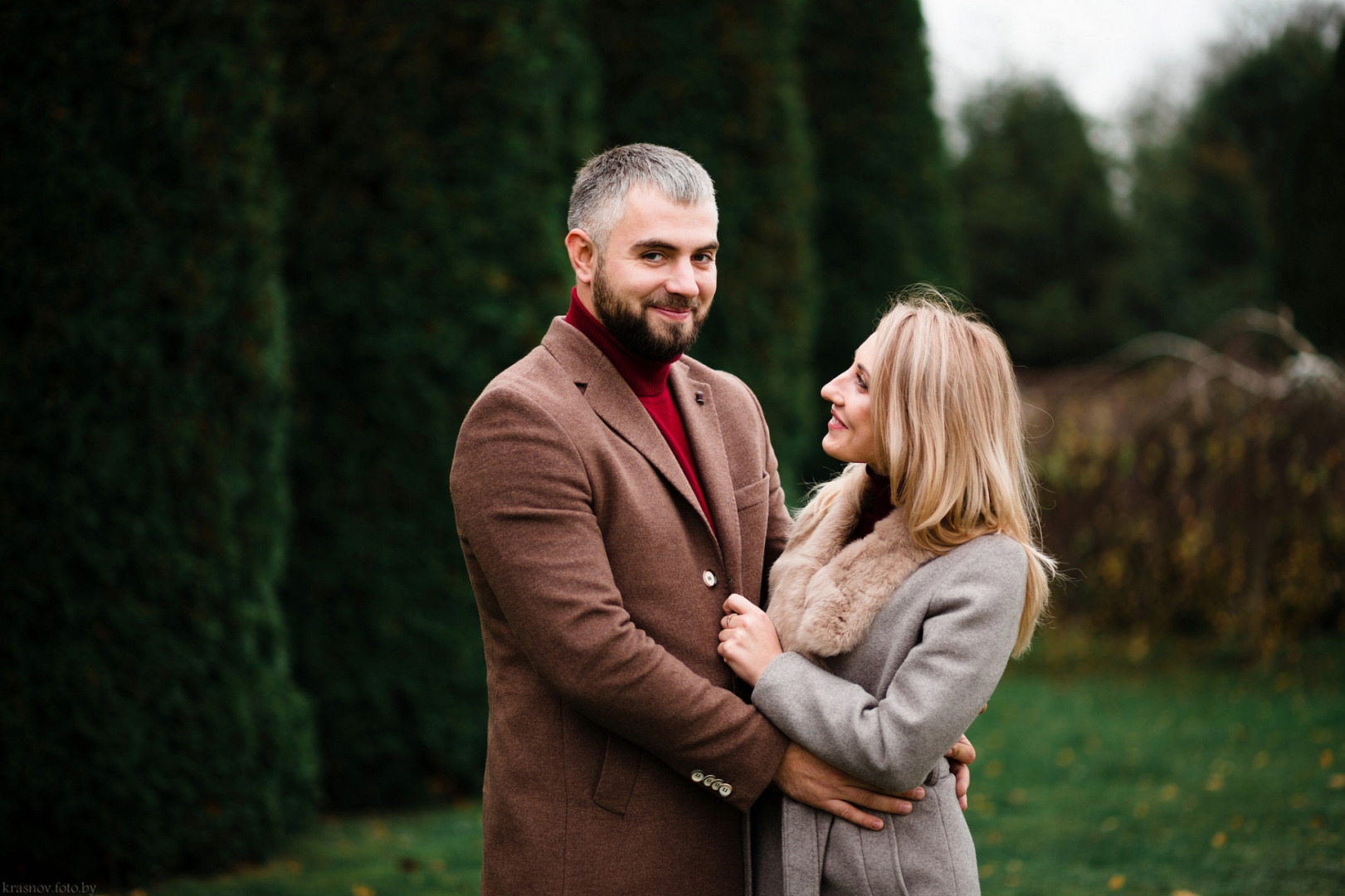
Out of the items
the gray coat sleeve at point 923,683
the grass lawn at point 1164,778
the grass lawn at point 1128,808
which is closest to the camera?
the gray coat sleeve at point 923,683

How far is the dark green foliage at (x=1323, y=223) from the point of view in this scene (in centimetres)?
1048

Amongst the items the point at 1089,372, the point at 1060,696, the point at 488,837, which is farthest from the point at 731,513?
the point at 1089,372

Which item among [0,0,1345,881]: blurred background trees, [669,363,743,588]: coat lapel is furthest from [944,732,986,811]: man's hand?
[0,0,1345,881]: blurred background trees

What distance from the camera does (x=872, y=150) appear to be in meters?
10.2

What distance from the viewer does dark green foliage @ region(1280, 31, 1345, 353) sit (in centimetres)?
1048

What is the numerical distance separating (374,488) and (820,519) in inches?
134

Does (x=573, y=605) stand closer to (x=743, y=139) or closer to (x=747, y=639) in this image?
(x=747, y=639)

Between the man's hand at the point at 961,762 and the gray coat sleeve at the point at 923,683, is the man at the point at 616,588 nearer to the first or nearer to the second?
the gray coat sleeve at the point at 923,683

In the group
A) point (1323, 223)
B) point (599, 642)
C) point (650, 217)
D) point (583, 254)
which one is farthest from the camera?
point (1323, 223)

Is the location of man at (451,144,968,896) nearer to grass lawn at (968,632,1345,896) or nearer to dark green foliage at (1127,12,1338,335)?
grass lawn at (968,632,1345,896)

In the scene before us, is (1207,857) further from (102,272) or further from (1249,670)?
(102,272)

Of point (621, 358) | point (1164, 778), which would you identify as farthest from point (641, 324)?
point (1164, 778)

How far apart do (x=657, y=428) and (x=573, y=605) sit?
474 mm

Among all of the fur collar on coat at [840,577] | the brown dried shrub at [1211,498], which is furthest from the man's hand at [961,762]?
the brown dried shrub at [1211,498]
